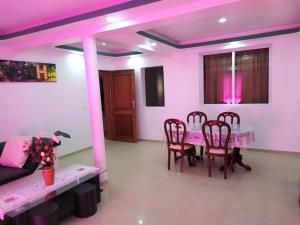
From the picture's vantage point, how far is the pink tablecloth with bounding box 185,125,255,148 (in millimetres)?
3484

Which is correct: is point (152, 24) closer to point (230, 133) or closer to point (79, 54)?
point (230, 133)

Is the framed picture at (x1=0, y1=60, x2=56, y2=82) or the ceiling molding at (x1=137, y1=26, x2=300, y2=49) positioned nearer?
the framed picture at (x1=0, y1=60, x2=56, y2=82)

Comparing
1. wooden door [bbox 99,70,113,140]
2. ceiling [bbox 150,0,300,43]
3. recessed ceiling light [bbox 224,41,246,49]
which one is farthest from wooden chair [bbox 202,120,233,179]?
wooden door [bbox 99,70,113,140]

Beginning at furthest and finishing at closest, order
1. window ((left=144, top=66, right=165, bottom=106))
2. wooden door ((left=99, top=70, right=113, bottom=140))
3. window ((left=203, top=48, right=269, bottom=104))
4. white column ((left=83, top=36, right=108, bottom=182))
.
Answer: wooden door ((left=99, top=70, right=113, bottom=140)) < window ((left=144, top=66, right=165, bottom=106)) < window ((left=203, top=48, right=269, bottom=104)) < white column ((left=83, top=36, right=108, bottom=182))

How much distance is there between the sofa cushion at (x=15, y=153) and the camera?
10.1ft

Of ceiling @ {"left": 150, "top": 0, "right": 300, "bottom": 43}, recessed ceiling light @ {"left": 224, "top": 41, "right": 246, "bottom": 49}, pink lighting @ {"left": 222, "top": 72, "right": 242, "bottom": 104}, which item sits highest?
ceiling @ {"left": 150, "top": 0, "right": 300, "bottom": 43}

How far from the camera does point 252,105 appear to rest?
4.83 meters

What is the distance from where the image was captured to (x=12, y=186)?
2580 mm

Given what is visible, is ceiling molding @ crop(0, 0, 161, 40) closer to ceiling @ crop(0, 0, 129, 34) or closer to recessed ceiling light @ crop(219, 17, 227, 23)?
ceiling @ crop(0, 0, 129, 34)

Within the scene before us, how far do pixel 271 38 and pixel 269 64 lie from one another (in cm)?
53

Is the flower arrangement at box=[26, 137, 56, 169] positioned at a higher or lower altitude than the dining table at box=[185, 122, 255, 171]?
higher

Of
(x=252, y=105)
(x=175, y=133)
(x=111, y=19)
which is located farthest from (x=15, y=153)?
(x=252, y=105)

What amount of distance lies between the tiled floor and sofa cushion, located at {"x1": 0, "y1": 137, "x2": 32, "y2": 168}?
116 cm

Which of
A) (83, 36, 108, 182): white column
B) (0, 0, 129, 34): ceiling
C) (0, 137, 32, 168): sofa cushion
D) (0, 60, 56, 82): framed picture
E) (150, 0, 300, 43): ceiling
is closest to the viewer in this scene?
(0, 0, 129, 34): ceiling
